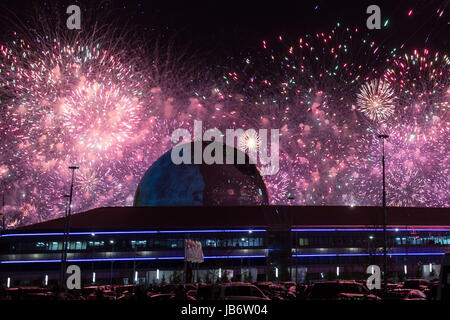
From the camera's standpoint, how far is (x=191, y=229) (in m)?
82.6

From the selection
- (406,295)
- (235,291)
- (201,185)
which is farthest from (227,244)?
(235,291)

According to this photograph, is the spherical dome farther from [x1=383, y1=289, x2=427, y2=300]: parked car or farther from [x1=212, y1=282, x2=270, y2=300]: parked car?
[x1=212, y1=282, x2=270, y2=300]: parked car

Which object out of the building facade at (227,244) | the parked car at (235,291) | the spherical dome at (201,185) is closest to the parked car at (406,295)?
the parked car at (235,291)

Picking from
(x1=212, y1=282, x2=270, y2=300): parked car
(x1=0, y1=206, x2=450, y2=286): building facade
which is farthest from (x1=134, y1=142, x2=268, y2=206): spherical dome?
(x1=212, y1=282, x2=270, y2=300): parked car

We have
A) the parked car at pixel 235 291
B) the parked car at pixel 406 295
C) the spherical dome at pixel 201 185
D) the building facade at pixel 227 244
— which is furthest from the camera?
the spherical dome at pixel 201 185

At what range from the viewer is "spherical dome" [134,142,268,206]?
286 feet

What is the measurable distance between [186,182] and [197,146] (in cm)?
671

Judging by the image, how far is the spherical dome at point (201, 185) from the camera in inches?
3430

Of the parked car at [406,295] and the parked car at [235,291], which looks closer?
the parked car at [235,291]

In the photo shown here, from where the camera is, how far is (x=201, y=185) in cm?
8725

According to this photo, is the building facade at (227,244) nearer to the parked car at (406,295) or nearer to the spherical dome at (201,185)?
the spherical dome at (201,185)

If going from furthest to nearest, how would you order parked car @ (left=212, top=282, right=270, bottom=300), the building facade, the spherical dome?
the spherical dome
the building facade
parked car @ (left=212, top=282, right=270, bottom=300)

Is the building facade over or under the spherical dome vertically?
under
